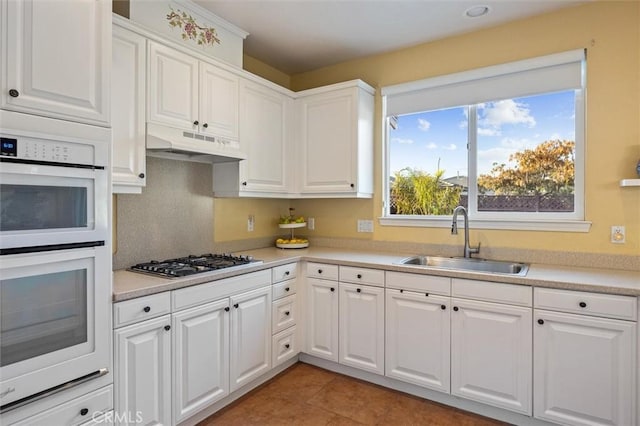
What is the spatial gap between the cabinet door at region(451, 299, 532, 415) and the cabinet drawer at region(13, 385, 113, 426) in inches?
73.9

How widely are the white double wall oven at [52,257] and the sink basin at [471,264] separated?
1.83 meters

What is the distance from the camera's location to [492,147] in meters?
2.80

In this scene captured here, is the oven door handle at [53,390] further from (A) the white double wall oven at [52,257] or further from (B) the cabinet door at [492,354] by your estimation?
(B) the cabinet door at [492,354]

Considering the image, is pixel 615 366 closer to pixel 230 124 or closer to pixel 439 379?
pixel 439 379

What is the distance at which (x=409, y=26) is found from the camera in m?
2.70

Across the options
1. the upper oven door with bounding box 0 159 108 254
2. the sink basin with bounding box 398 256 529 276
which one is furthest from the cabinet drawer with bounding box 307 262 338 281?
the upper oven door with bounding box 0 159 108 254

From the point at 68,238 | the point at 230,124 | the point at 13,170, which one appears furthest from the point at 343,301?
the point at 13,170

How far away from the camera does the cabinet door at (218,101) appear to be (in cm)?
242

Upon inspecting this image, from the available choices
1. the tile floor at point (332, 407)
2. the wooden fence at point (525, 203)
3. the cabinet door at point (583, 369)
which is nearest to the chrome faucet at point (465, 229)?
the wooden fence at point (525, 203)

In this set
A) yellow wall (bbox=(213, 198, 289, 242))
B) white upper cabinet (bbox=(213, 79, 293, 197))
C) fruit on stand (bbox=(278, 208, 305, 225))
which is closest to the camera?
white upper cabinet (bbox=(213, 79, 293, 197))

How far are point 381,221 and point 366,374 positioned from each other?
4.06 ft

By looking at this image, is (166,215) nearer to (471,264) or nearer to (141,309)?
(141,309)

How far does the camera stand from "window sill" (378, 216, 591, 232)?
243cm

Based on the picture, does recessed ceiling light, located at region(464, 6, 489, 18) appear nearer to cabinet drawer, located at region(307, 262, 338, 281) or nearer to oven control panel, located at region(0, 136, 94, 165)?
cabinet drawer, located at region(307, 262, 338, 281)
